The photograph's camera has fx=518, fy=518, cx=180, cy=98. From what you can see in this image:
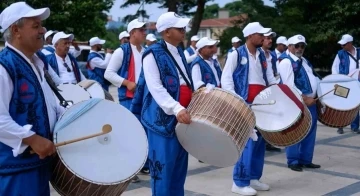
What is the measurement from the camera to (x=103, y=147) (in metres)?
2.89

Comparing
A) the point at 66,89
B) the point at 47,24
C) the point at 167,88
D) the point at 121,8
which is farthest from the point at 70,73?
the point at 121,8

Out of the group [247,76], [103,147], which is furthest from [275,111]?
[103,147]

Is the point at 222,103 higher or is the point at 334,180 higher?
the point at 222,103

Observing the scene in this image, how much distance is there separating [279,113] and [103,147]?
2968 mm

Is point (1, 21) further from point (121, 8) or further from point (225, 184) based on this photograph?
point (121, 8)

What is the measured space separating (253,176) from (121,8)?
915 inches

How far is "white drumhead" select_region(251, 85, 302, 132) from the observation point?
5.38 m

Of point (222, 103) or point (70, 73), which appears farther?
Result: point (70, 73)

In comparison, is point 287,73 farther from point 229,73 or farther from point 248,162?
point 248,162

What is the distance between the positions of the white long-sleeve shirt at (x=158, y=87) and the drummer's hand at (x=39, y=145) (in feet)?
3.92

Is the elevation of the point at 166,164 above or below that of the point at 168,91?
below

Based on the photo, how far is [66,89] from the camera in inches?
197

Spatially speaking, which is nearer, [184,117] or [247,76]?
[184,117]

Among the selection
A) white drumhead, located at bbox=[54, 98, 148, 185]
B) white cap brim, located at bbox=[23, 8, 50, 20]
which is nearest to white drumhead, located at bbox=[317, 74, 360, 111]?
Result: white drumhead, located at bbox=[54, 98, 148, 185]
